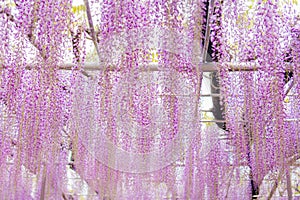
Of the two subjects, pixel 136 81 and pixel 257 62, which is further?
pixel 257 62

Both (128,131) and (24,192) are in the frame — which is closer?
(128,131)

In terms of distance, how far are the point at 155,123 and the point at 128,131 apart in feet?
1.28

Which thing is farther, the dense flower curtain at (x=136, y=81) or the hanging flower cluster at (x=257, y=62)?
the hanging flower cluster at (x=257, y=62)

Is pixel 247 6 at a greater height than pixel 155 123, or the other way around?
pixel 247 6

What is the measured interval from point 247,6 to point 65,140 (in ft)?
13.9

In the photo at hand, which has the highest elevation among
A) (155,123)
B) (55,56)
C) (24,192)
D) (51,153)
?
(55,56)

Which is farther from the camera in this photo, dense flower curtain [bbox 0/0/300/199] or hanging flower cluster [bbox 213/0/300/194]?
hanging flower cluster [bbox 213/0/300/194]

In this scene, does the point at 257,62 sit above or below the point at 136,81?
above

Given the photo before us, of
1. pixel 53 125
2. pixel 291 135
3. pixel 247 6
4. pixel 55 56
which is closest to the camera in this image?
pixel 55 56

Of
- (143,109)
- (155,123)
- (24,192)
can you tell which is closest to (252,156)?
(155,123)

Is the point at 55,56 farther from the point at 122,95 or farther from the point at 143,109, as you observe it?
the point at 143,109

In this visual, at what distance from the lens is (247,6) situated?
4043 millimetres

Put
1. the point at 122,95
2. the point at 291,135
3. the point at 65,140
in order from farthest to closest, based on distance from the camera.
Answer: the point at 65,140 < the point at 291,135 < the point at 122,95

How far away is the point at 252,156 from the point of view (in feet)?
21.7
